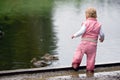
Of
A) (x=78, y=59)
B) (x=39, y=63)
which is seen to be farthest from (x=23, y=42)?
(x=78, y=59)

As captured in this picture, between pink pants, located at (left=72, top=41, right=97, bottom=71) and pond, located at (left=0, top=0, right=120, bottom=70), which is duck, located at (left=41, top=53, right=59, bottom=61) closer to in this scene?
pond, located at (left=0, top=0, right=120, bottom=70)

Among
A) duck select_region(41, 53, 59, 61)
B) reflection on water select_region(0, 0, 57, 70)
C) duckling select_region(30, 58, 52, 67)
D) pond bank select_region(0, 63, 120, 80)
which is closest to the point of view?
pond bank select_region(0, 63, 120, 80)

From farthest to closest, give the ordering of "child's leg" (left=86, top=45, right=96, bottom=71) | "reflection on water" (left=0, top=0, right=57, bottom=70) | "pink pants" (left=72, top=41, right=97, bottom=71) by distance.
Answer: "reflection on water" (left=0, top=0, right=57, bottom=70), "pink pants" (left=72, top=41, right=97, bottom=71), "child's leg" (left=86, top=45, right=96, bottom=71)

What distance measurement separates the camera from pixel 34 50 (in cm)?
1598

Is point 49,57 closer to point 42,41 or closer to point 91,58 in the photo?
point 91,58

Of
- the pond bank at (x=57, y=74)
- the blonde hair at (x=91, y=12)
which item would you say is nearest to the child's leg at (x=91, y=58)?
the pond bank at (x=57, y=74)

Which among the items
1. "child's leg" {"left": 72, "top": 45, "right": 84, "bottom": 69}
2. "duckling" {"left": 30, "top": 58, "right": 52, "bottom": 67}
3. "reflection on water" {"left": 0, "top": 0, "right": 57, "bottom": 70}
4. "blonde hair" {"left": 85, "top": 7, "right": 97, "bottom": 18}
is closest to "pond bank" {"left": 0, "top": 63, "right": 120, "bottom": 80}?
"child's leg" {"left": 72, "top": 45, "right": 84, "bottom": 69}

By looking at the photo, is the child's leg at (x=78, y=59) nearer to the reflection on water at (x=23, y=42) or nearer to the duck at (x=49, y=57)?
the reflection on water at (x=23, y=42)

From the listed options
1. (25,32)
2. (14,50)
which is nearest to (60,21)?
(25,32)

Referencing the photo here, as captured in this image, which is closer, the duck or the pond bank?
the pond bank

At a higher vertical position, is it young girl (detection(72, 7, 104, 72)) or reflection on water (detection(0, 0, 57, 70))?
young girl (detection(72, 7, 104, 72))

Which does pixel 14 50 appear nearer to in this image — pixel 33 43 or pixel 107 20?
pixel 33 43

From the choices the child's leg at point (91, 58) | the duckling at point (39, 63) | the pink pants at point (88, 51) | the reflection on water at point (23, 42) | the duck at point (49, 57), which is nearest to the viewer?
the child's leg at point (91, 58)

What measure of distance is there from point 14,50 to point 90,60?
5933 mm
